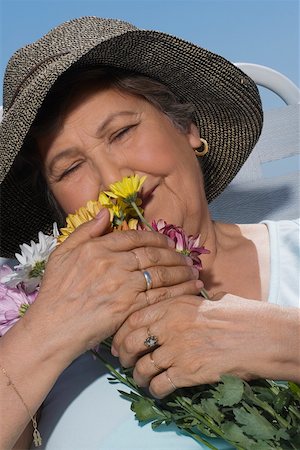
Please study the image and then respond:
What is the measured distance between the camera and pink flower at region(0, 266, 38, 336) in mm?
1798

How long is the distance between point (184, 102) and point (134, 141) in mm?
415

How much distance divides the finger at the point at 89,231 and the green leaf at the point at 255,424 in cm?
50

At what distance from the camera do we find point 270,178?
322 centimetres

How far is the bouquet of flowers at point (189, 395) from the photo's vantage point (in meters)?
1.39

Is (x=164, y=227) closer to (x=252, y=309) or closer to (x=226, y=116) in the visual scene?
(x=252, y=309)

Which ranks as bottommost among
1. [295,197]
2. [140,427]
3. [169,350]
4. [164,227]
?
[295,197]

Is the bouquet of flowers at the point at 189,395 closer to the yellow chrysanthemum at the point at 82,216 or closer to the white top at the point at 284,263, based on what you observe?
the yellow chrysanthemum at the point at 82,216

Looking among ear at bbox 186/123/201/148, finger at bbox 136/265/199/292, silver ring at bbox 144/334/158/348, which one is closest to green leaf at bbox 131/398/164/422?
silver ring at bbox 144/334/158/348

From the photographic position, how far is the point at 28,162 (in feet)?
7.36

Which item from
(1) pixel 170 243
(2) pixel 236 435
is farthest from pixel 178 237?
(2) pixel 236 435

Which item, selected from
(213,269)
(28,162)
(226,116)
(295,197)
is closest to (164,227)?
(213,269)

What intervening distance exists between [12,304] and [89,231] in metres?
0.29

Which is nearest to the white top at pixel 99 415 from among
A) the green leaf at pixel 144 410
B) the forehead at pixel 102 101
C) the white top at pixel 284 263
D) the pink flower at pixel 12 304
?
the white top at pixel 284 263

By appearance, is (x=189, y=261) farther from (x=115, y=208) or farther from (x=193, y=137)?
(x=193, y=137)
